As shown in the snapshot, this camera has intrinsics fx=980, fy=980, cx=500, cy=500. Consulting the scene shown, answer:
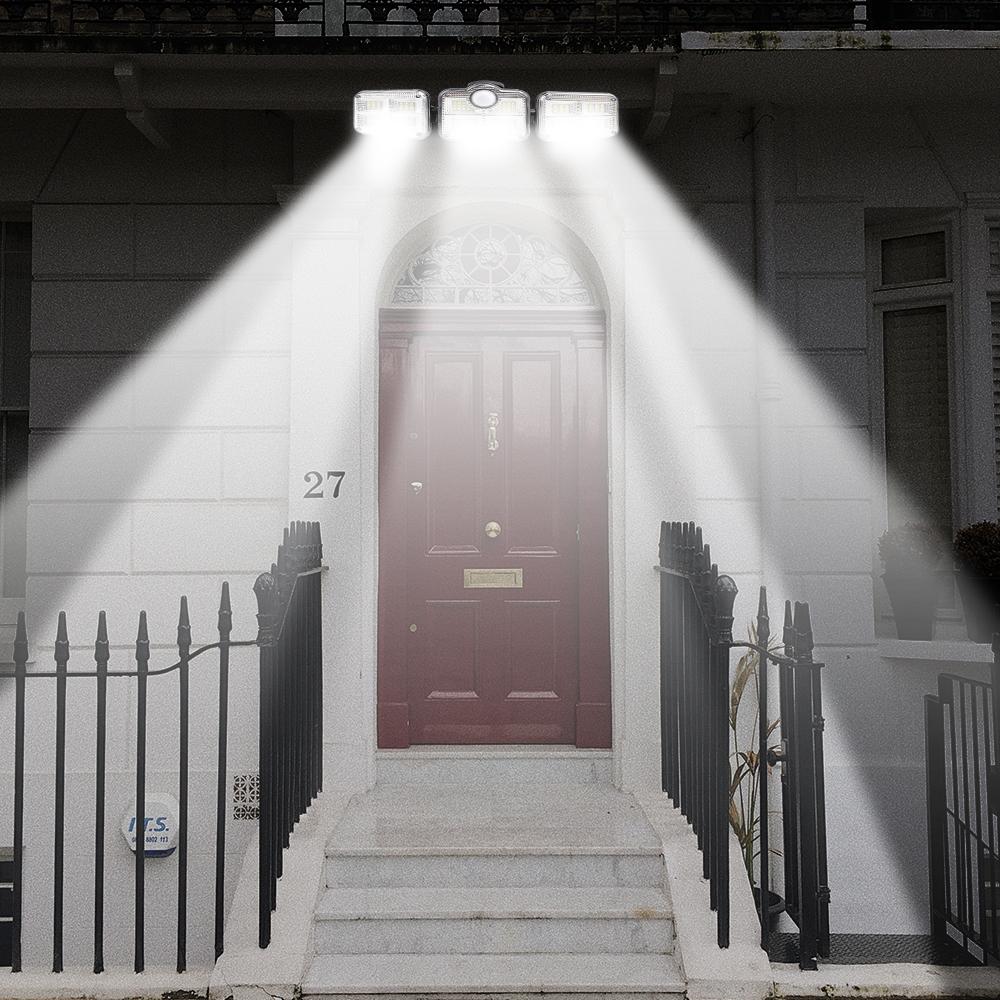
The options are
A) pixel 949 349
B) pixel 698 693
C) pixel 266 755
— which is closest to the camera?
Result: pixel 266 755

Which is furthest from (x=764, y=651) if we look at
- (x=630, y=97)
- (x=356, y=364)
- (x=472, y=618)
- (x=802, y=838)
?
(x=630, y=97)

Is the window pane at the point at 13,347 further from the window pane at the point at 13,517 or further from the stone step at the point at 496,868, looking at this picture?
the stone step at the point at 496,868

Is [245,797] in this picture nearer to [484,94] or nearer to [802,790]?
[802,790]

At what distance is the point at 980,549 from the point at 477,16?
13.2ft

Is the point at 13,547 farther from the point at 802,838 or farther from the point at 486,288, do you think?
the point at 802,838

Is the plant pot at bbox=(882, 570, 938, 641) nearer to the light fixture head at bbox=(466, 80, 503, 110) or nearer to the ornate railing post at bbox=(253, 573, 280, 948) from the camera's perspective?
the light fixture head at bbox=(466, 80, 503, 110)

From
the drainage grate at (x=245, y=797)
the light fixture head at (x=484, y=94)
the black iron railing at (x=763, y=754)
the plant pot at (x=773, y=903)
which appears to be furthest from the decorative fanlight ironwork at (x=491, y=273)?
the plant pot at (x=773, y=903)

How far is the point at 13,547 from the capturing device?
18.6 feet

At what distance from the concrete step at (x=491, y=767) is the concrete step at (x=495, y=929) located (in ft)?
4.91

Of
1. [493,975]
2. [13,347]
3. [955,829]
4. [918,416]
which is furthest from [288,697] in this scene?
[918,416]

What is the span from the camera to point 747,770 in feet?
16.4

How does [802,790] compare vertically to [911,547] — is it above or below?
below

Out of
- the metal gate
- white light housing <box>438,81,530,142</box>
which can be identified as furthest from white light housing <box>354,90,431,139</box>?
the metal gate

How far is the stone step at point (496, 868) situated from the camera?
3986 mm
